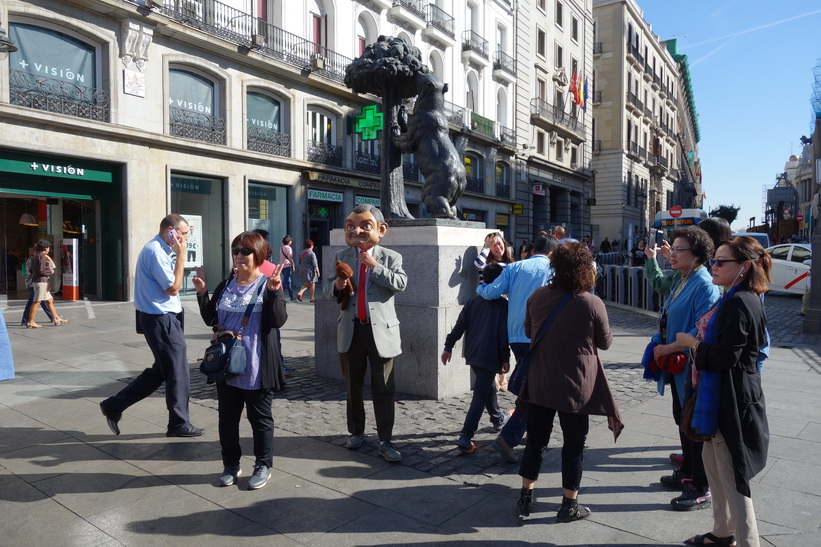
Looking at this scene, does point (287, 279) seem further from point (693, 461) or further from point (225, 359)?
point (693, 461)

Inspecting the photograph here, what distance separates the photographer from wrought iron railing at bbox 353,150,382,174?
22.9 metres

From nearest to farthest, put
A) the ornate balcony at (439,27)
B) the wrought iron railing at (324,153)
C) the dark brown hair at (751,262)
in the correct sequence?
the dark brown hair at (751,262)
the wrought iron railing at (324,153)
the ornate balcony at (439,27)

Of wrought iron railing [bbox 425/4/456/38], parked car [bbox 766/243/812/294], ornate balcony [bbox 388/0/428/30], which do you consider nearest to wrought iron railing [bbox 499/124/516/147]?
wrought iron railing [bbox 425/4/456/38]

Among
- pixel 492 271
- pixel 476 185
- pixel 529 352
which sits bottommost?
pixel 529 352

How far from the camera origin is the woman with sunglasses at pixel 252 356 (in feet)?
12.4

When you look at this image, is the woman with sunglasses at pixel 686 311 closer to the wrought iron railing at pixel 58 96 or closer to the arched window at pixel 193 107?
the wrought iron railing at pixel 58 96

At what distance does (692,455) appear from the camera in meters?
3.76

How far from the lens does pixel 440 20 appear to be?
2714 centimetres

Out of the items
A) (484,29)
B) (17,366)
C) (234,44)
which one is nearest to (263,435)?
(17,366)

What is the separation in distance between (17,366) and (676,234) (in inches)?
301

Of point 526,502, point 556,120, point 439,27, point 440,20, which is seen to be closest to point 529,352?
point 526,502

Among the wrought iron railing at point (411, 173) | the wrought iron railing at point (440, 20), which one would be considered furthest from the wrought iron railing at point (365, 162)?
the wrought iron railing at point (440, 20)

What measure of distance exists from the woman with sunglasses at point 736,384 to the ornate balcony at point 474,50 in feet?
91.4

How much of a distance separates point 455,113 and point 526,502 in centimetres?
2578
